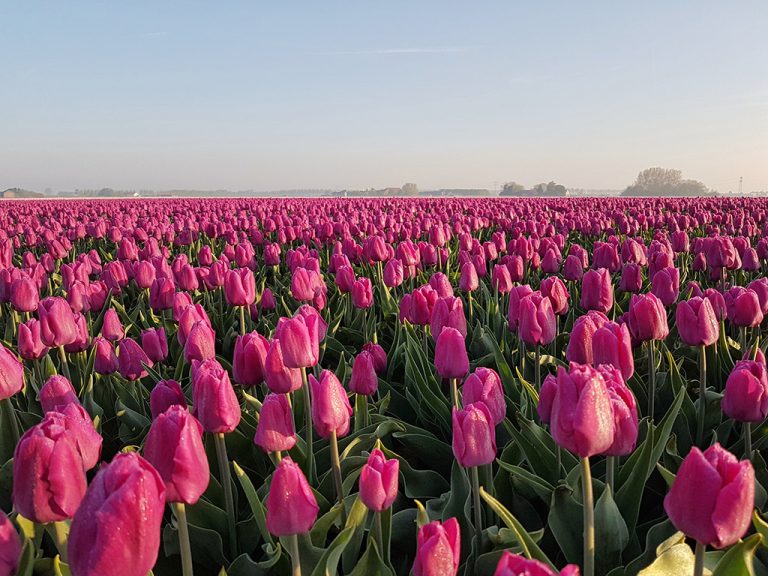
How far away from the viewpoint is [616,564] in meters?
1.61

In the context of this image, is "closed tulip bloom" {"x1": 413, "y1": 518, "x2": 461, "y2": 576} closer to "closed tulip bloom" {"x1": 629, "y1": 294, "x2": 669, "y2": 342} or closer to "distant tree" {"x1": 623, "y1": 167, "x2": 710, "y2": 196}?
A: "closed tulip bloom" {"x1": 629, "y1": 294, "x2": 669, "y2": 342}

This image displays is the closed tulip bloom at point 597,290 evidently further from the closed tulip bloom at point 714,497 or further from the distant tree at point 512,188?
the distant tree at point 512,188

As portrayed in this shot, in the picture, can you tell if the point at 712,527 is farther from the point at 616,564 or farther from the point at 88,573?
the point at 88,573

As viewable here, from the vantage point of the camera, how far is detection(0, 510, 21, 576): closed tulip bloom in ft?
3.30

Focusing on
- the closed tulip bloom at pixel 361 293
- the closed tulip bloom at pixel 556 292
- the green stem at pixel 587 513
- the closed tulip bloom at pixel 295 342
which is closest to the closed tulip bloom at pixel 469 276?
the closed tulip bloom at pixel 361 293

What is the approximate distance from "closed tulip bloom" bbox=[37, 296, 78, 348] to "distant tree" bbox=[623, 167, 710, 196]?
275ft

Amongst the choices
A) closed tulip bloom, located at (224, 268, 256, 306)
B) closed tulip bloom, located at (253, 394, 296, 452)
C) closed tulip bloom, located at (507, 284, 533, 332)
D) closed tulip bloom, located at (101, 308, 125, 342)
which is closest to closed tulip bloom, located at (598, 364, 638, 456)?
closed tulip bloom, located at (253, 394, 296, 452)

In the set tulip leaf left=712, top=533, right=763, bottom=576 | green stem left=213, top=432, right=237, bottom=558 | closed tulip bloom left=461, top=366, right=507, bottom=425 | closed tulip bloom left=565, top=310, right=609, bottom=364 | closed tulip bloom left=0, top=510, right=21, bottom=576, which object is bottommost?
green stem left=213, top=432, right=237, bottom=558

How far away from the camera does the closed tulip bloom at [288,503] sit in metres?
1.21

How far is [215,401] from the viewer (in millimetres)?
1526

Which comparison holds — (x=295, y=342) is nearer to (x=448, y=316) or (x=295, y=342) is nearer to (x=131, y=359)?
(x=448, y=316)

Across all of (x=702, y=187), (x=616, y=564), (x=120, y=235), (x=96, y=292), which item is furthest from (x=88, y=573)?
(x=702, y=187)

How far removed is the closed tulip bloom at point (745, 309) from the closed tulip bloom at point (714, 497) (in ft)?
6.23

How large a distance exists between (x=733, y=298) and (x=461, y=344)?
153 cm
